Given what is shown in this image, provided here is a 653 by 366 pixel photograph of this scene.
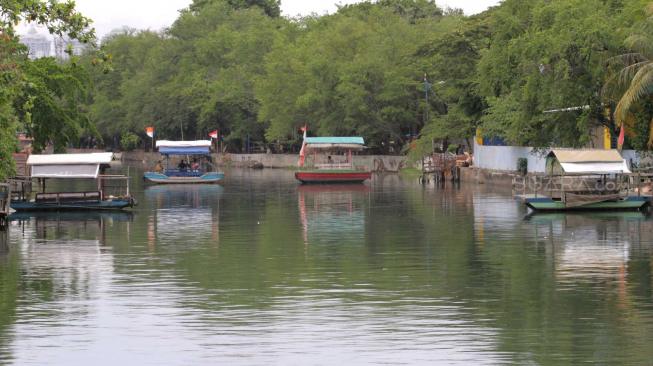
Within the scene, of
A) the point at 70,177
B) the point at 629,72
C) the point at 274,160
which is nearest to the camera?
the point at 70,177

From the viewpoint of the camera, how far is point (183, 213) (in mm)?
58812

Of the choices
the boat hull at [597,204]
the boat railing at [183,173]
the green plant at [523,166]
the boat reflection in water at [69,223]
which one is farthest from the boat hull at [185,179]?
the boat hull at [597,204]

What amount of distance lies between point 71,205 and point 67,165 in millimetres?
1965

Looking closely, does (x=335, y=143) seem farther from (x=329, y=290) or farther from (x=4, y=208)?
(x=329, y=290)

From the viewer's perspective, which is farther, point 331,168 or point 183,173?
point 183,173

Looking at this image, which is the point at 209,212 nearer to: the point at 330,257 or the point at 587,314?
the point at 330,257

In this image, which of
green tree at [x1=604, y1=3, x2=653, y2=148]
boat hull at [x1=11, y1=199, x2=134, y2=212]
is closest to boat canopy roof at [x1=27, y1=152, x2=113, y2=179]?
boat hull at [x1=11, y1=199, x2=134, y2=212]

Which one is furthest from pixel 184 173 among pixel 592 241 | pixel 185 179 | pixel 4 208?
pixel 592 241

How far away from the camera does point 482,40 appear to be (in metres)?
93.5

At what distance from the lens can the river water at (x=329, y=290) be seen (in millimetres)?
21703

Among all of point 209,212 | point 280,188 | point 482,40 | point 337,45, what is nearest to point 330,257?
point 209,212

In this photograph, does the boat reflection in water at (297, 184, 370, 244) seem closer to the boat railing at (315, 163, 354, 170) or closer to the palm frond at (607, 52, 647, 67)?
the boat railing at (315, 163, 354, 170)

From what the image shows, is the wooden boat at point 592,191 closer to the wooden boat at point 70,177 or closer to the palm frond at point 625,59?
the palm frond at point 625,59

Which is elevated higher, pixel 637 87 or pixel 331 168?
pixel 637 87
